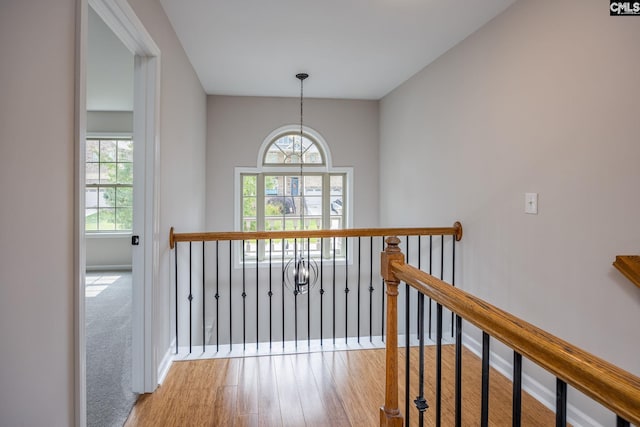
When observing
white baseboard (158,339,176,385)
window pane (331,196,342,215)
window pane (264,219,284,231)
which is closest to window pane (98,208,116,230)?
window pane (264,219,284,231)

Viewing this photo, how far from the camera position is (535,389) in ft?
7.67

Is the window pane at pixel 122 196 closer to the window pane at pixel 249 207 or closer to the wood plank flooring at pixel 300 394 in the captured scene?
the window pane at pixel 249 207

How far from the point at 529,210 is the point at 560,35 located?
98 centimetres

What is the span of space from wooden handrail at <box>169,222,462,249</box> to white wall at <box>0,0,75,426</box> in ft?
4.66

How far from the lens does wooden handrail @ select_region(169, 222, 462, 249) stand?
2.78 metres

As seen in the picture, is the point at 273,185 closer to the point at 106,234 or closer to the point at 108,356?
the point at 108,356

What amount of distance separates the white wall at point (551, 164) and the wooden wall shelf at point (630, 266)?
2.4 inches

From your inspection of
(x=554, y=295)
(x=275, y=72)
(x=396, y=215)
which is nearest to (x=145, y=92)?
(x=275, y=72)

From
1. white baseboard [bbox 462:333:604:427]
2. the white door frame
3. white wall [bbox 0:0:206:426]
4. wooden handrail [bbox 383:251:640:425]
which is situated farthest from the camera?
the white door frame

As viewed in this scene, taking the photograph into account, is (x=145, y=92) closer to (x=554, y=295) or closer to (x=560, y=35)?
(x=560, y=35)

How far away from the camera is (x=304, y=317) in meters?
5.05

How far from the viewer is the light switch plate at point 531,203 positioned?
2312 millimetres

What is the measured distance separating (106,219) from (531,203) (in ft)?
20.1

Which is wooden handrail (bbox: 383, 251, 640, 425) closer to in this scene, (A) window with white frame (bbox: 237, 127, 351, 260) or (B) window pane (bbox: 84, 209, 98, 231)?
(A) window with white frame (bbox: 237, 127, 351, 260)
